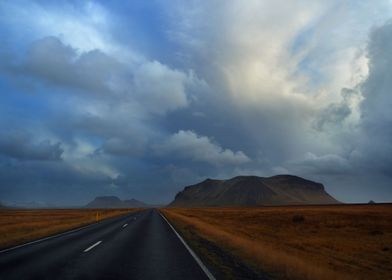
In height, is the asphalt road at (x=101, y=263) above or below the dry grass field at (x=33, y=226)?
below

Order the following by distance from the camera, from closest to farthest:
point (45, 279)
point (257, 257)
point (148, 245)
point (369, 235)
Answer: point (45, 279)
point (257, 257)
point (148, 245)
point (369, 235)

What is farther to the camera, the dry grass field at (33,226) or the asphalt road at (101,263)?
the dry grass field at (33,226)

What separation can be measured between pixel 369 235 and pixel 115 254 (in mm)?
24698

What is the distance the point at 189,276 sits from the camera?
10.8 metres

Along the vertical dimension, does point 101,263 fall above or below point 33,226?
below

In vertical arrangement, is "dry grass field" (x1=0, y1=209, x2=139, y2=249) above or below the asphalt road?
above

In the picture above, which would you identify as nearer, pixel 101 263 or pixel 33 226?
pixel 101 263

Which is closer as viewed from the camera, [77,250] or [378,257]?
[77,250]

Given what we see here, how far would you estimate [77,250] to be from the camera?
16.8 metres

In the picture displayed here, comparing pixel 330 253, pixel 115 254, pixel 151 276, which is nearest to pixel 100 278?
pixel 151 276

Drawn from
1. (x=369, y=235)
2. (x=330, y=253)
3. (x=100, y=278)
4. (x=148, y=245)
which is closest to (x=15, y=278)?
(x=100, y=278)

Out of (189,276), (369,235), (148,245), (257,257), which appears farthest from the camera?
(369,235)

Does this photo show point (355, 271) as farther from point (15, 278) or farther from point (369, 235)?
point (369, 235)

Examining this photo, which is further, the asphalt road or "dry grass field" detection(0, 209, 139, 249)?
"dry grass field" detection(0, 209, 139, 249)
